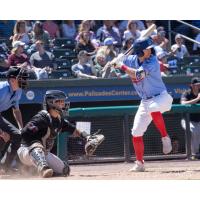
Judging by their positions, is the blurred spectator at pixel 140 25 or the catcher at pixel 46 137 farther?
the blurred spectator at pixel 140 25

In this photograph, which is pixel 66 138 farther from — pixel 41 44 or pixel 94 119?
pixel 41 44

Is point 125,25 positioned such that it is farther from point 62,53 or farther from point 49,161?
point 49,161

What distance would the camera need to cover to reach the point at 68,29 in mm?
13750

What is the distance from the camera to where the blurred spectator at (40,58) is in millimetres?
11945

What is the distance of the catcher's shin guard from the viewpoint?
25.1 ft

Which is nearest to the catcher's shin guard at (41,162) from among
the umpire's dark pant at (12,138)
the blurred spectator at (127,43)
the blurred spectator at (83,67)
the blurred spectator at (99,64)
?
the umpire's dark pant at (12,138)

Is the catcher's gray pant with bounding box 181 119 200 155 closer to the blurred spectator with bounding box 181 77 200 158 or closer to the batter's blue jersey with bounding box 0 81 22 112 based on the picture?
the blurred spectator with bounding box 181 77 200 158

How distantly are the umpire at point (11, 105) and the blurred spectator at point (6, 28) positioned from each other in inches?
150

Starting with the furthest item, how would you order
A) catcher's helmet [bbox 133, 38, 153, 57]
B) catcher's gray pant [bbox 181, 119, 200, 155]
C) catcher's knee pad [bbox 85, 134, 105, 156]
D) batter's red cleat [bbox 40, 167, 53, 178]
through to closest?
catcher's gray pant [bbox 181, 119, 200, 155] < catcher's helmet [bbox 133, 38, 153, 57] < catcher's knee pad [bbox 85, 134, 105, 156] < batter's red cleat [bbox 40, 167, 53, 178]

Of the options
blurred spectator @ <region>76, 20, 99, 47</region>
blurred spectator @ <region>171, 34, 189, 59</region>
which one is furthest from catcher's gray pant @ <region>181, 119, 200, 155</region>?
blurred spectator @ <region>76, 20, 99, 47</region>

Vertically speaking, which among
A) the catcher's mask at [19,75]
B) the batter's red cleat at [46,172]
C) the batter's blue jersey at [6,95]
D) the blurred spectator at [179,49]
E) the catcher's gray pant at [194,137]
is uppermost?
the blurred spectator at [179,49]

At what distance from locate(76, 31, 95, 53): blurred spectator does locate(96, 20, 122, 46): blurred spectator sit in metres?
0.63

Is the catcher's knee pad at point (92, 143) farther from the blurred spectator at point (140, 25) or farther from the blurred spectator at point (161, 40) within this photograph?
the blurred spectator at point (140, 25)

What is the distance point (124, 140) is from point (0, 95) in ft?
8.72
